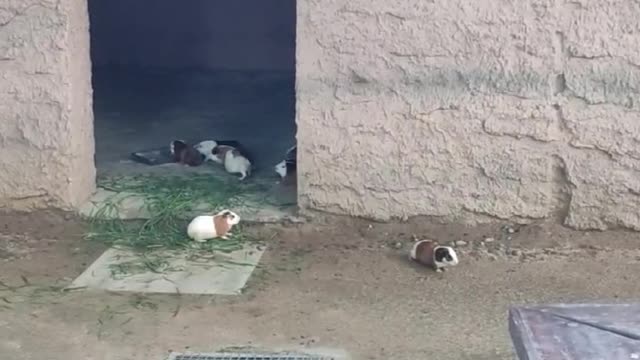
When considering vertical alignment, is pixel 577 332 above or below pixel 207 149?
above

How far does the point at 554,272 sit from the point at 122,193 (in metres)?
2.20

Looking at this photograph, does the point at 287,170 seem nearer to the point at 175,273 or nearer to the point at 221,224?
the point at 221,224

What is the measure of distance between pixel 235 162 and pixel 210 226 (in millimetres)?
957

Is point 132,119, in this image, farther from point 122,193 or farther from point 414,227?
point 414,227

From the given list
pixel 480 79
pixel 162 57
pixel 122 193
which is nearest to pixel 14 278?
pixel 122 193

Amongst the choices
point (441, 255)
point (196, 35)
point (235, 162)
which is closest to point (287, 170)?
point (235, 162)

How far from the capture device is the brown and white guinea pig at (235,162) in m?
5.63

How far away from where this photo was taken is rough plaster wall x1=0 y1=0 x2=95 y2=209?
484 centimetres

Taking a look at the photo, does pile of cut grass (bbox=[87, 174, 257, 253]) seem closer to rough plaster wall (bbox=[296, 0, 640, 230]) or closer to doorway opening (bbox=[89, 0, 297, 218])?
doorway opening (bbox=[89, 0, 297, 218])

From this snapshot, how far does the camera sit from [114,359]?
3.72 metres

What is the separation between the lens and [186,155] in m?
5.92

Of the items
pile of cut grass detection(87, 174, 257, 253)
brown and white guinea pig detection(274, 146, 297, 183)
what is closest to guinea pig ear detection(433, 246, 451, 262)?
pile of cut grass detection(87, 174, 257, 253)

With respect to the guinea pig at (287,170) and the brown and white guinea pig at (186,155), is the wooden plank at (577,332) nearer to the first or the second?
the guinea pig at (287,170)

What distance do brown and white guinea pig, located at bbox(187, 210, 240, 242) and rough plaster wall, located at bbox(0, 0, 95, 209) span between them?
2.26 ft
